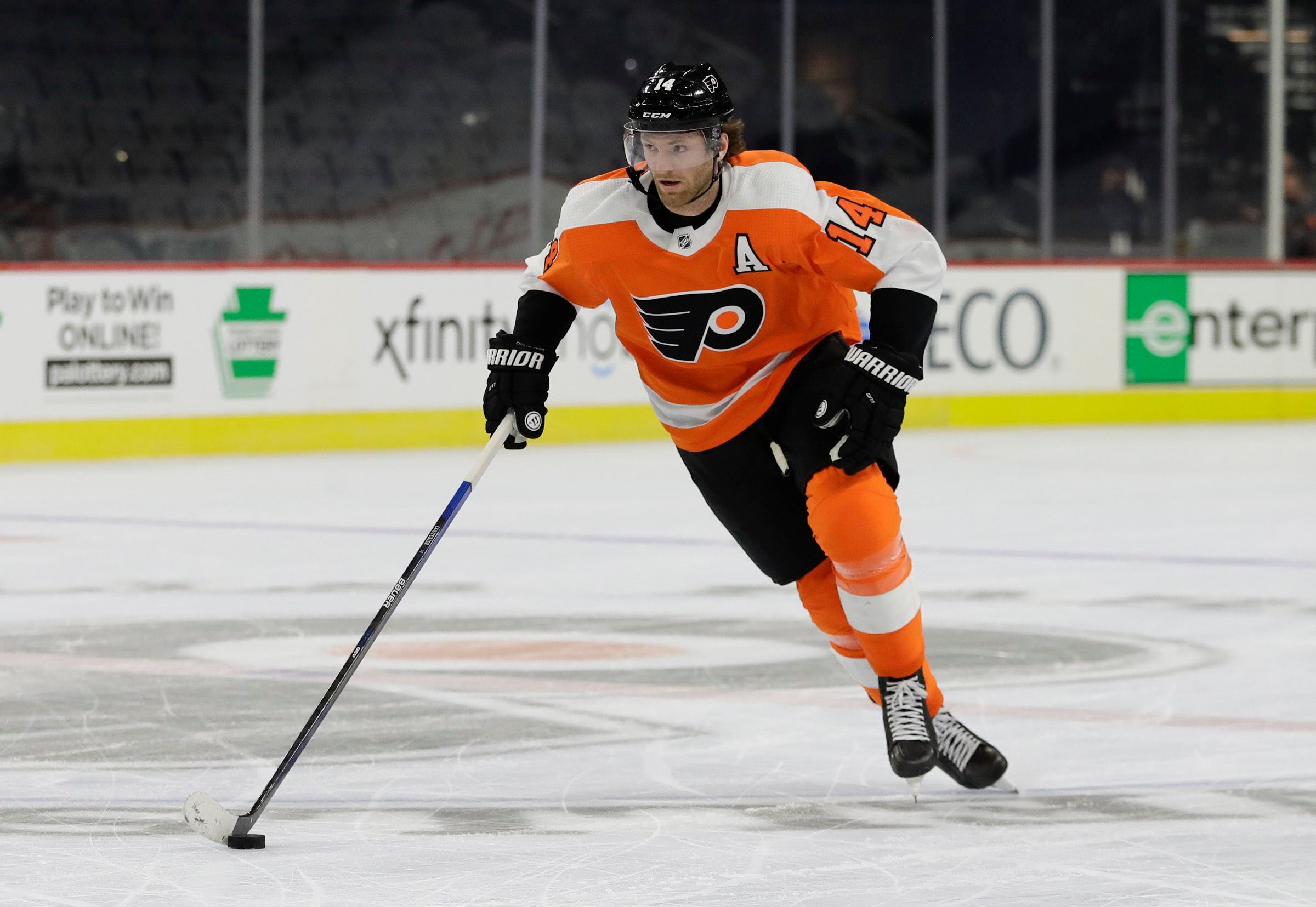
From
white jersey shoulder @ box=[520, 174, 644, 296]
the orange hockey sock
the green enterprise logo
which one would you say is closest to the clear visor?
white jersey shoulder @ box=[520, 174, 644, 296]

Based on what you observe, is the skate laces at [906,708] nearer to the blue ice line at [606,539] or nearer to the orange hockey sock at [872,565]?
the orange hockey sock at [872,565]

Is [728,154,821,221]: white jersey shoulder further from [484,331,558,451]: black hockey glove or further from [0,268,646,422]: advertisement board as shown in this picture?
[0,268,646,422]: advertisement board

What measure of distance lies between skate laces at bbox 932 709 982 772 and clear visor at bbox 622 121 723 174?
97 cm

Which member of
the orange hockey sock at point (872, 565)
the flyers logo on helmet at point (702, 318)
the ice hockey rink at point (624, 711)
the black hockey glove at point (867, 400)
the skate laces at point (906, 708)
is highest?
the flyers logo on helmet at point (702, 318)

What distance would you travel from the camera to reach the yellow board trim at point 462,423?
995 centimetres

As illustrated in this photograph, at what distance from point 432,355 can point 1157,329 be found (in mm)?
4599

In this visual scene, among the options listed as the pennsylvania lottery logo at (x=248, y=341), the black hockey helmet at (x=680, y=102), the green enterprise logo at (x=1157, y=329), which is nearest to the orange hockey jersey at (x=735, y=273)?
the black hockey helmet at (x=680, y=102)

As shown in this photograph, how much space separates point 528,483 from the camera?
9117mm

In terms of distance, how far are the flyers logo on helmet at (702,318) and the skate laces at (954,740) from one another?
69 centimetres

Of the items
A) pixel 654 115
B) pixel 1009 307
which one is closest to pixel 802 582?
pixel 654 115

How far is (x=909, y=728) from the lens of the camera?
3.38m

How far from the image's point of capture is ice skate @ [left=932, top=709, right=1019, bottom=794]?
11.3ft

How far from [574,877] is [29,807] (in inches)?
36.7

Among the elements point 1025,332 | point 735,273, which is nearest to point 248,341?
point 1025,332
